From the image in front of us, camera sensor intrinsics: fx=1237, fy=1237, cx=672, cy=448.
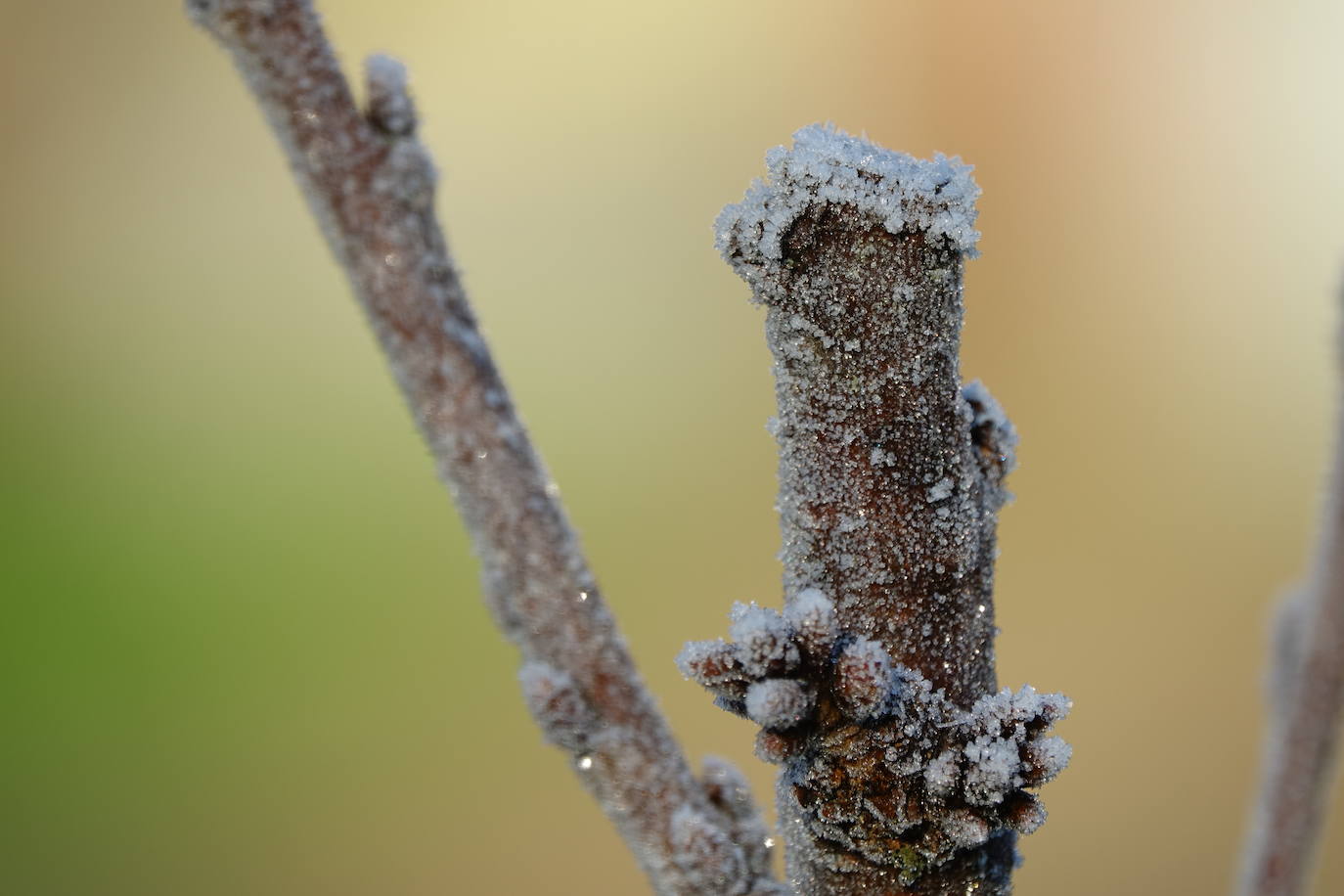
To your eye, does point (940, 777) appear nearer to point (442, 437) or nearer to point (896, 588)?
point (896, 588)

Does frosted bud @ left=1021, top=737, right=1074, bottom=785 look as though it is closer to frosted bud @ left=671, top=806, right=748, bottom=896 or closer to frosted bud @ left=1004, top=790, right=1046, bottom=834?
frosted bud @ left=1004, top=790, right=1046, bottom=834

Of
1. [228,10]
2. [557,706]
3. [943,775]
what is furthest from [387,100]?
[943,775]

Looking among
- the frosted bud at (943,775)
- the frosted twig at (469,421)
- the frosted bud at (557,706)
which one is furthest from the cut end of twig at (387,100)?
the frosted bud at (943,775)

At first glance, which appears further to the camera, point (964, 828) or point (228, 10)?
point (964, 828)

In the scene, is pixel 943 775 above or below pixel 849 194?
below

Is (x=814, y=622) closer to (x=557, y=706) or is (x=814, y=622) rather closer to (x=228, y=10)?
(x=557, y=706)

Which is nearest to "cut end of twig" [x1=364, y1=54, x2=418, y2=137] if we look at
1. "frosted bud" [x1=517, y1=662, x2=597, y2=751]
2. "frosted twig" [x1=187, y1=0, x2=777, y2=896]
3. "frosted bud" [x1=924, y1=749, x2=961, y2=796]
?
"frosted twig" [x1=187, y1=0, x2=777, y2=896]
